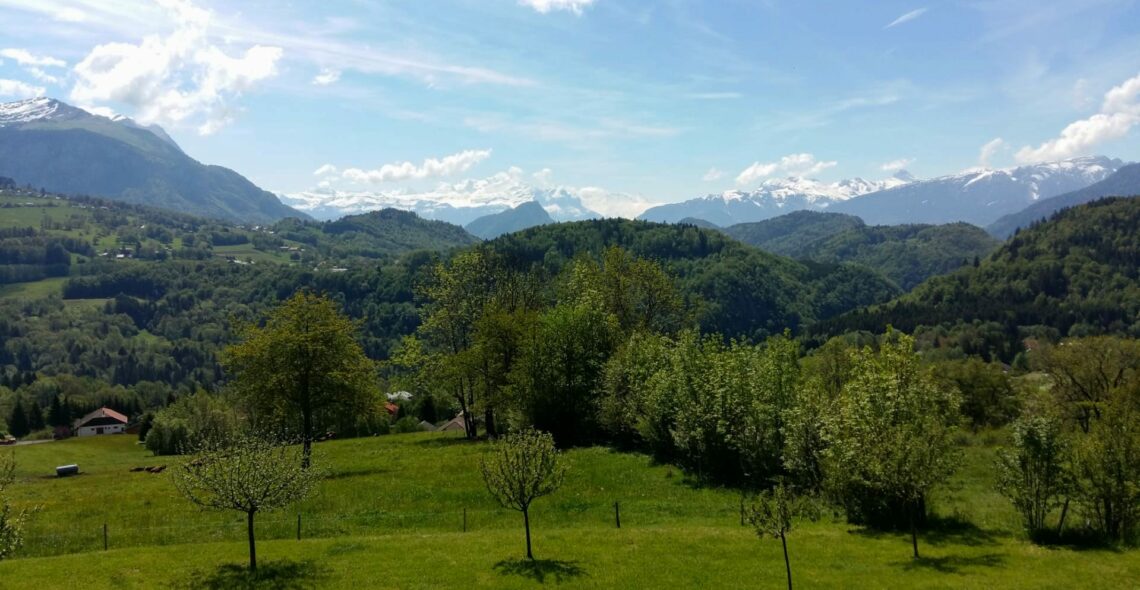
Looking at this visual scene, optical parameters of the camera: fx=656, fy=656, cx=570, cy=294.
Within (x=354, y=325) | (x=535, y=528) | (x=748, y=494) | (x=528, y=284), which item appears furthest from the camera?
(x=528, y=284)

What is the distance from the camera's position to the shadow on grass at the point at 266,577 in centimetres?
2473

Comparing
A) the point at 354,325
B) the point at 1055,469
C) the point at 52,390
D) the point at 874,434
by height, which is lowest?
the point at 52,390

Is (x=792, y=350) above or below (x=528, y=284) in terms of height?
below

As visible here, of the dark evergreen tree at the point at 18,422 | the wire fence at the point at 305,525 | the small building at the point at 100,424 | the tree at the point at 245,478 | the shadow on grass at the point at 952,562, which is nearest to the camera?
the tree at the point at 245,478

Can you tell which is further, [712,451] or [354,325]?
[354,325]

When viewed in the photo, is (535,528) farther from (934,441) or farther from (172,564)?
(934,441)

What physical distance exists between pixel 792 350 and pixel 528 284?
36115 mm

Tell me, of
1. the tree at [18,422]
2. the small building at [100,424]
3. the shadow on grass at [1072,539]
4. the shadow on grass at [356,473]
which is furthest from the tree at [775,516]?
the tree at [18,422]

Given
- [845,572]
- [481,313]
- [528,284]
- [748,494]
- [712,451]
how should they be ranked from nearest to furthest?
[845,572] < [748,494] < [712,451] < [481,313] < [528,284]

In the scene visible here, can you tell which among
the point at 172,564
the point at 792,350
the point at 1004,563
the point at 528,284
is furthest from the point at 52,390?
the point at 1004,563

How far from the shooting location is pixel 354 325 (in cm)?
5562

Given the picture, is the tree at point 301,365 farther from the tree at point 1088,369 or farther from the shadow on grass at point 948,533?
the tree at point 1088,369

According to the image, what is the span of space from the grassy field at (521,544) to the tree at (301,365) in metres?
7.18

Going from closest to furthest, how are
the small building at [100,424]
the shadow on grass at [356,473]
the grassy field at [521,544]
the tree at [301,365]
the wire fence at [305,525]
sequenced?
the grassy field at [521,544], the wire fence at [305,525], the shadow on grass at [356,473], the tree at [301,365], the small building at [100,424]
